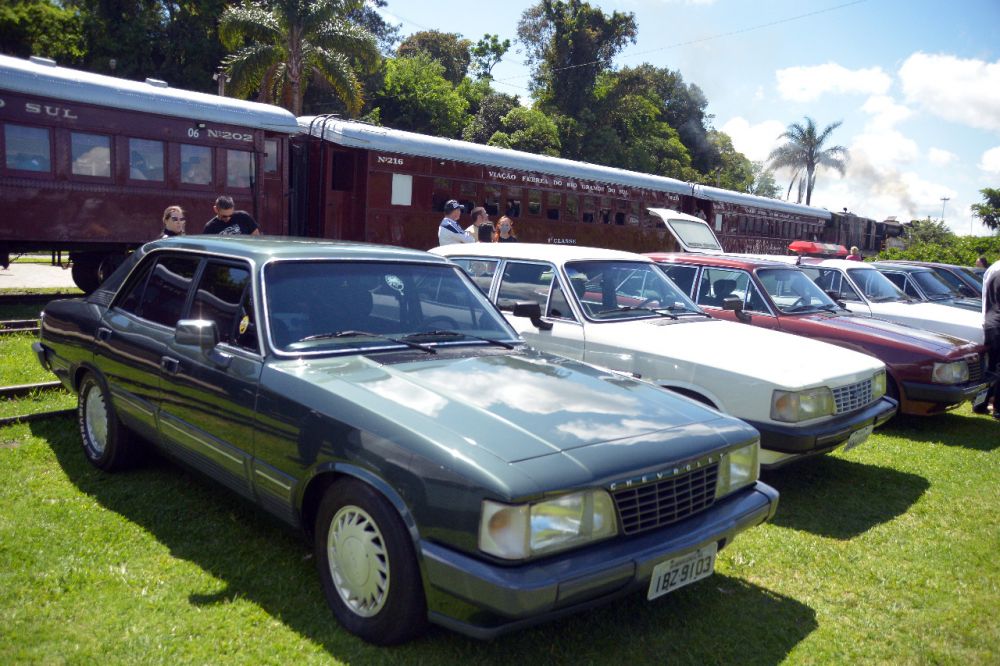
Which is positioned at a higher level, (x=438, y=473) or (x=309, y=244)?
(x=309, y=244)

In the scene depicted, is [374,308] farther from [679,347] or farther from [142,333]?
[679,347]

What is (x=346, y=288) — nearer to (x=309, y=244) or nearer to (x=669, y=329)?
(x=309, y=244)

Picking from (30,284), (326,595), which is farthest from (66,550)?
(30,284)

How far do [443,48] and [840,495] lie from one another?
5036 centimetres

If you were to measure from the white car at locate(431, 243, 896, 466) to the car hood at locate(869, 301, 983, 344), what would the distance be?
439cm

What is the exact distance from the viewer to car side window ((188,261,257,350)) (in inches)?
149

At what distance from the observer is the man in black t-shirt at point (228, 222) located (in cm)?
770

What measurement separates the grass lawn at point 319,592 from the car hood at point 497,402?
0.90 metres

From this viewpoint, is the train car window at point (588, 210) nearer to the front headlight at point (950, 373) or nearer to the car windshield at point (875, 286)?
the car windshield at point (875, 286)

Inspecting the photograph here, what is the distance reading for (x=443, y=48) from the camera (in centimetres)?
5128

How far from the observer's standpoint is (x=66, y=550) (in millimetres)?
3771

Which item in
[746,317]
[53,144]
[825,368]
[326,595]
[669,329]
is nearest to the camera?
[326,595]

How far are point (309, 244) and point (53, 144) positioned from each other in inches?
309

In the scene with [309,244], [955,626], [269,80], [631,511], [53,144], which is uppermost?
[269,80]
